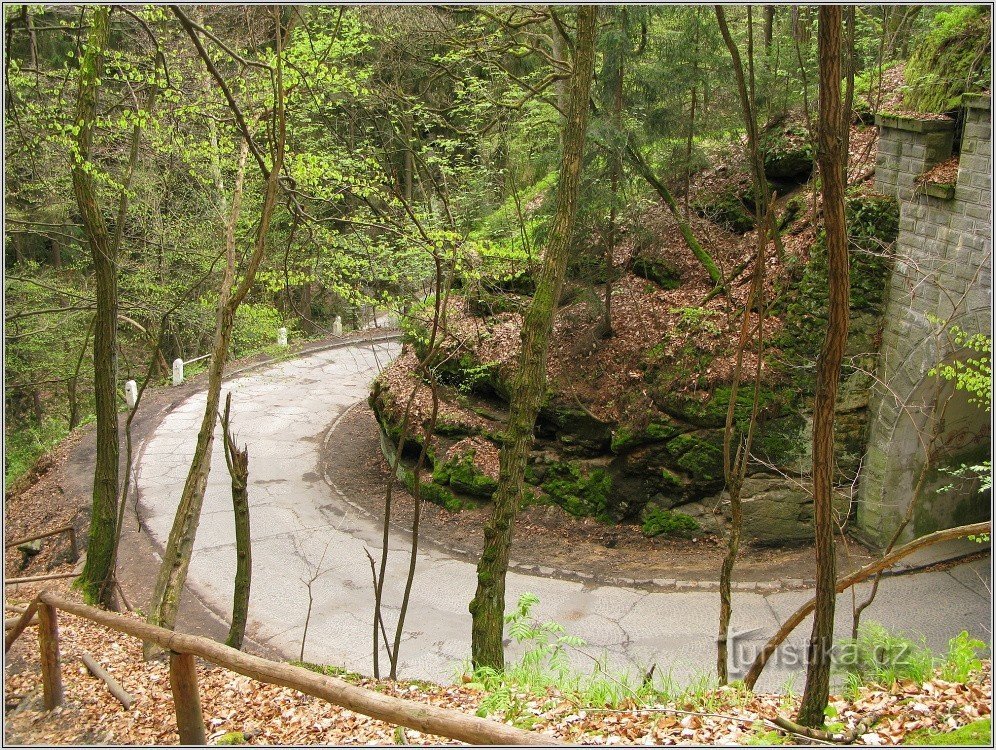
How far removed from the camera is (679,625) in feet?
29.5

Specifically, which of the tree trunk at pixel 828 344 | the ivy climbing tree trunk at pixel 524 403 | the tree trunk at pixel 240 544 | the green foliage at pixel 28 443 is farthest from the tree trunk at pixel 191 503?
the green foliage at pixel 28 443

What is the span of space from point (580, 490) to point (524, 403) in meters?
5.85

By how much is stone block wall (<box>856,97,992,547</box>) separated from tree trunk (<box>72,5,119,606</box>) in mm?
9046

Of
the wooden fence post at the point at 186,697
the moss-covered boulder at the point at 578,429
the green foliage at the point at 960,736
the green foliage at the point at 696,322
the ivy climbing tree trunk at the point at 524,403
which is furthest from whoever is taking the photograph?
the moss-covered boulder at the point at 578,429

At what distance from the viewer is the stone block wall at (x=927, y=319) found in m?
8.83

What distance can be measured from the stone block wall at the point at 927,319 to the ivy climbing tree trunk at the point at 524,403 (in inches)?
192

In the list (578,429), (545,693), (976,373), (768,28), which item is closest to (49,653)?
(545,693)

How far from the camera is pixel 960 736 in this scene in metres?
3.56

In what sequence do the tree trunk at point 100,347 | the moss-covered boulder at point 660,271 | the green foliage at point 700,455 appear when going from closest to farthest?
the tree trunk at point 100,347 → the green foliage at point 700,455 → the moss-covered boulder at point 660,271

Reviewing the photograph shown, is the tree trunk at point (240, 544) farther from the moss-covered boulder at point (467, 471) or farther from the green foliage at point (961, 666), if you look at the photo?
the green foliage at point (961, 666)

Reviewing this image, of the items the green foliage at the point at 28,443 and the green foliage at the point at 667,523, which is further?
the green foliage at the point at 28,443

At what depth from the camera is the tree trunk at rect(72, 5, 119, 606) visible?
748cm

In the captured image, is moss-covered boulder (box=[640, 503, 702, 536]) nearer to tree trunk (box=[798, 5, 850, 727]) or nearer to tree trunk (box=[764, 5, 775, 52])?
tree trunk (box=[798, 5, 850, 727])

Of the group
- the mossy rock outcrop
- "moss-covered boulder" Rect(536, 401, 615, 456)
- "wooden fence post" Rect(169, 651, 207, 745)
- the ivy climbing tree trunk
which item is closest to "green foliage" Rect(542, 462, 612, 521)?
"moss-covered boulder" Rect(536, 401, 615, 456)
